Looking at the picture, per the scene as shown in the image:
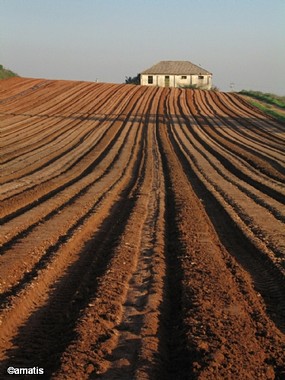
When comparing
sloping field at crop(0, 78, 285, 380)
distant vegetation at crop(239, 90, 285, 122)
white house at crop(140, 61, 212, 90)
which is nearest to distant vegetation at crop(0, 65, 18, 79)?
white house at crop(140, 61, 212, 90)

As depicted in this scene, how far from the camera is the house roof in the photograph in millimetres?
65188

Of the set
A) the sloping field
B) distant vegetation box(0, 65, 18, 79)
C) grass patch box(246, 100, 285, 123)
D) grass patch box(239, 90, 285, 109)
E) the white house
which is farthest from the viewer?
the white house

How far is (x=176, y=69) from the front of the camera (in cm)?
6594

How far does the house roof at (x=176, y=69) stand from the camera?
65.2 metres

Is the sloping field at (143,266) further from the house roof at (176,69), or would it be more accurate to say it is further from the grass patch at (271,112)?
the house roof at (176,69)

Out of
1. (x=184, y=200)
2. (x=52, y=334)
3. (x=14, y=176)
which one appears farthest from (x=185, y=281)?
(x=14, y=176)

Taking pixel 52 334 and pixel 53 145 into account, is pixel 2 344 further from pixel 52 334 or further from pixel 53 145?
pixel 53 145

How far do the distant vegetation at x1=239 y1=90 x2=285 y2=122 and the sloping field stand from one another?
71.2ft

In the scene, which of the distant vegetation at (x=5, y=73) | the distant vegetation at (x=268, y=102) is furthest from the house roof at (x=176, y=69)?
the distant vegetation at (x=5, y=73)

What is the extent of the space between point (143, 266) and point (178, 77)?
59944 millimetres

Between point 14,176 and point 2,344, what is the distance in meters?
11.6

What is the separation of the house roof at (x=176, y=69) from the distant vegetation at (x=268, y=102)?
37.6 ft

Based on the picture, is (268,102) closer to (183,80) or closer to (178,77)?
(183,80)

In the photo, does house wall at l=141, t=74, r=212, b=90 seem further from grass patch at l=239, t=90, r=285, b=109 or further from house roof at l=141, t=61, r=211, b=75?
grass patch at l=239, t=90, r=285, b=109
